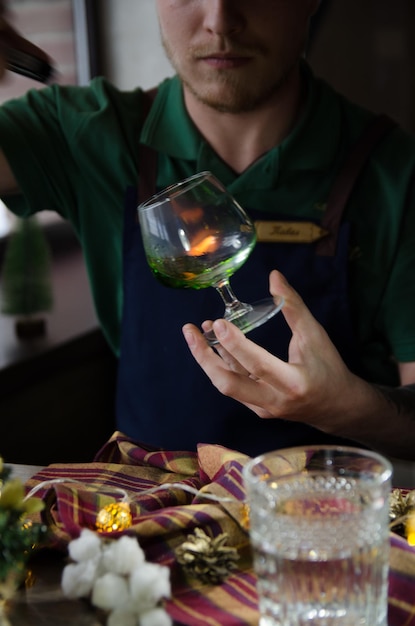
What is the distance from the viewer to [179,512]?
72 cm

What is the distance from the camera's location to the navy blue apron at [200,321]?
4.33 ft

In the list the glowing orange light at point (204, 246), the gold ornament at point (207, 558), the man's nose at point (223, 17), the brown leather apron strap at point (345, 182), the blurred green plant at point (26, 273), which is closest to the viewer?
the gold ornament at point (207, 558)

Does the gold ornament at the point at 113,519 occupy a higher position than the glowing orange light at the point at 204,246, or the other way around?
the glowing orange light at the point at 204,246

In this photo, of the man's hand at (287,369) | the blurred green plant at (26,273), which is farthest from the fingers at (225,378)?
the blurred green plant at (26,273)

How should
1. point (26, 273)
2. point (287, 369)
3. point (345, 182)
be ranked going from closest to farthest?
point (287, 369)
point (345, 182)
point (26, 273)

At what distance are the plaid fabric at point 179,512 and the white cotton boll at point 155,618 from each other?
41 millimetres

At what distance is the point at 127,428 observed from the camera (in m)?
1.43

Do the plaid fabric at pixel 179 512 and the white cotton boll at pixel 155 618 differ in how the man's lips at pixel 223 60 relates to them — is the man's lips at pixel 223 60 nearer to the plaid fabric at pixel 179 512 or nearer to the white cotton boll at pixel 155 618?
the plaid fabric at pixel 179 512

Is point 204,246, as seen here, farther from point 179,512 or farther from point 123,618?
point 123,618

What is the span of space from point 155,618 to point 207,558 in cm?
10

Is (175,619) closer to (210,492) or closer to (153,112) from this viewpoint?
(210,492)

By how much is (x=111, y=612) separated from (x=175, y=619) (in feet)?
0.14

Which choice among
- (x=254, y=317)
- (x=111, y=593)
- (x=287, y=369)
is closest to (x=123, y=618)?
(x=111, y=593)

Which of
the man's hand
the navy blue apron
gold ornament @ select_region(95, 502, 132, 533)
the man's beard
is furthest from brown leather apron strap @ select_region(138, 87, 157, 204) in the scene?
gold ornament @ select_region(95, 502, 132, 533)
